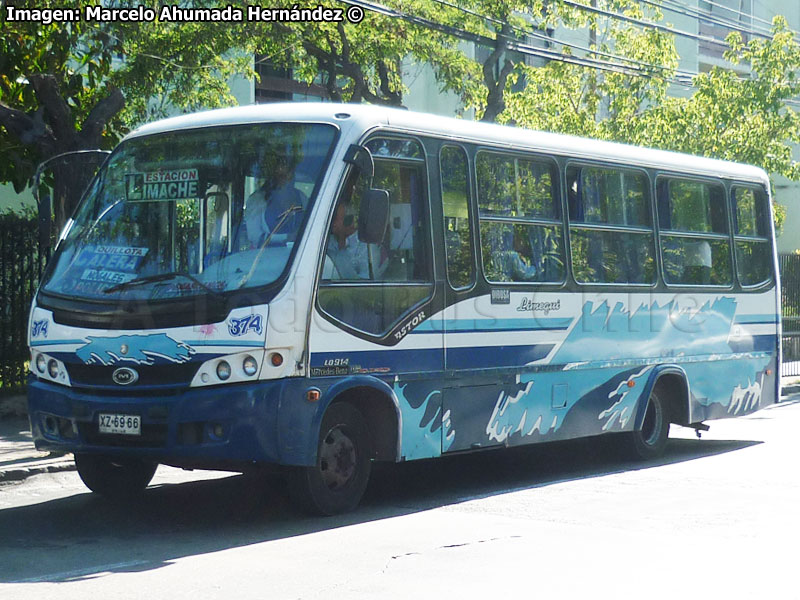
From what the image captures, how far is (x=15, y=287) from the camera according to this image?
49.0 ft

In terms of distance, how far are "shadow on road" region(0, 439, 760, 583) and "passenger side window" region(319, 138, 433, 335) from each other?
4.78 feet

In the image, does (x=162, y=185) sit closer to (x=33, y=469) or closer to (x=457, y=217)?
(x=457, y=217)

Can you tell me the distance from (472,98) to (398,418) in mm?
14799

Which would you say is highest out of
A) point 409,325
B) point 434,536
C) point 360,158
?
point 360,158

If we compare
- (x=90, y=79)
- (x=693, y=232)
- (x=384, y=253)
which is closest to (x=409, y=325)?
(x=384, y=253)

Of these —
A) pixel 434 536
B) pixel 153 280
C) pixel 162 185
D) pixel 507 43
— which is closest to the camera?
pixel 434 536

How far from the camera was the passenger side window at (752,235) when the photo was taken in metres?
14.0

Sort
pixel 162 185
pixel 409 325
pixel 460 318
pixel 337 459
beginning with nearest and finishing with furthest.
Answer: pixel 337 459, pixel 162 185, pixel 409 325, pixel 460 318

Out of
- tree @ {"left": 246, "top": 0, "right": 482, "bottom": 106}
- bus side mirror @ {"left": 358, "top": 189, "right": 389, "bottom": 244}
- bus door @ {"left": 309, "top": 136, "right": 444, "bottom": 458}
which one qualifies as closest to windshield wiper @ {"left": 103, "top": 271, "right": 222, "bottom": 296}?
bus door @ {"left": 309, "top": 136, "right": 444, "bottom": 458}

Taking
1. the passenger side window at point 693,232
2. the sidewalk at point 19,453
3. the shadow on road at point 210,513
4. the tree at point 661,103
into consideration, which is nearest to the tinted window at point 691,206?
the passenger side window at point 693,232

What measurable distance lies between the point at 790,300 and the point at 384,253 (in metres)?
19.4

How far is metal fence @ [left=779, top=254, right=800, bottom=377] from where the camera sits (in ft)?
88.0

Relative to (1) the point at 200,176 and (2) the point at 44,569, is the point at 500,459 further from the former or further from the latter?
(2) the point at 44,569

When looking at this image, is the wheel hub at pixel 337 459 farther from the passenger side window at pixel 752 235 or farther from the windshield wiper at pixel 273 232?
the passenger side window at pixel 752 235
